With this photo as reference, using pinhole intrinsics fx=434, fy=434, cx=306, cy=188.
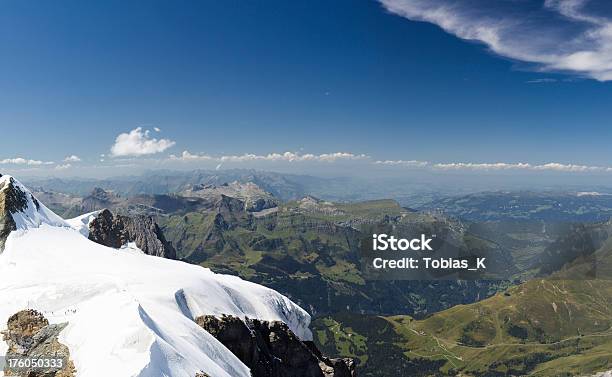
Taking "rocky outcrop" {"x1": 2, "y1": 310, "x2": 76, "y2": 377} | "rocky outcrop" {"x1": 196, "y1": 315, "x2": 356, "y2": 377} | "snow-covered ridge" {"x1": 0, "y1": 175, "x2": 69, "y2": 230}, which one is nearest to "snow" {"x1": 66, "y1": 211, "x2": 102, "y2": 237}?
"snow-covered ridge" {"x1": 0, "y1": 175, "x2": 69, "y2": 230}

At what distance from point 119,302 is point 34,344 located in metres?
6.64

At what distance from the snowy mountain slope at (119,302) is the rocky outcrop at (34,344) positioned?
0.68 m

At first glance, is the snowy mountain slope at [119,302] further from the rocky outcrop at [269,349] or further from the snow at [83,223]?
the snow at [83,223]

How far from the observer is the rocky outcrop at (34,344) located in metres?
28.2

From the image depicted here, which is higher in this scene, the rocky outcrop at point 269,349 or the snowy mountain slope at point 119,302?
the snowy mountain slope at point 119,302

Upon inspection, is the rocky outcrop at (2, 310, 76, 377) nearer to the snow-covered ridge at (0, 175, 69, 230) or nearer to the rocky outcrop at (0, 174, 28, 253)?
the rocky outcrop at (0, 174, 28, 253)

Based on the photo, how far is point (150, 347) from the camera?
29.0 metres

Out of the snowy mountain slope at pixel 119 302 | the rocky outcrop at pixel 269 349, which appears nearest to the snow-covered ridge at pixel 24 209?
the snowy mountain slope at pixel 119 302

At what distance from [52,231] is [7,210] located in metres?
7.55

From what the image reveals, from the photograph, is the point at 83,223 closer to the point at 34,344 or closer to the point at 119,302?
the point at 119,302

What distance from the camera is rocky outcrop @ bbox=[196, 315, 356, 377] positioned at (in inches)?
1820

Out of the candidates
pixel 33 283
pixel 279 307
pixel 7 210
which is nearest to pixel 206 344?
pixel 33 283

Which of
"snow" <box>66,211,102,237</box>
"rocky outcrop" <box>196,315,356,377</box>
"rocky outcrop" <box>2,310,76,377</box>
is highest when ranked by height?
"rocky outcrop" <box>2,310,76,377</box>

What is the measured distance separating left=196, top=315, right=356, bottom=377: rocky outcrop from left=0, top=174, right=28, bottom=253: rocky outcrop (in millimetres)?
32026
